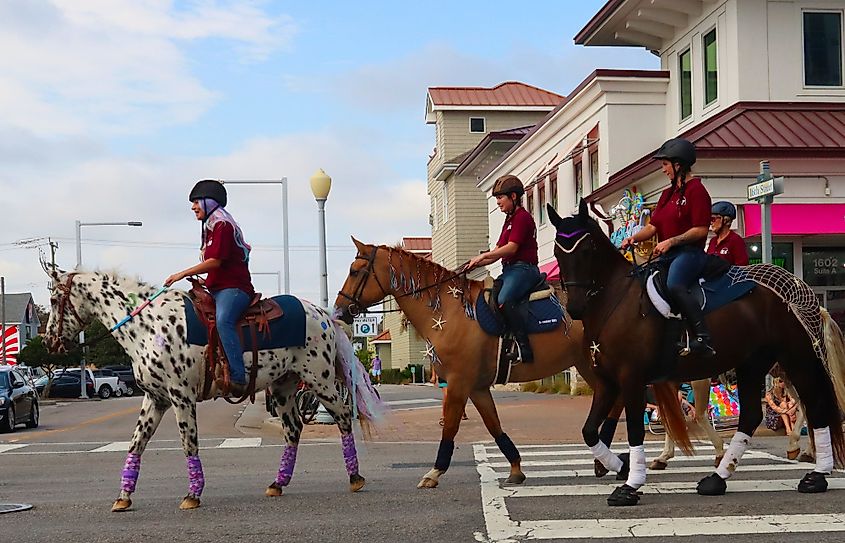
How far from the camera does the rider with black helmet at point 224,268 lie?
9.23 m

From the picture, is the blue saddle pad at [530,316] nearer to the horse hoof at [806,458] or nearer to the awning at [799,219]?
the horse hoof at [806,458]

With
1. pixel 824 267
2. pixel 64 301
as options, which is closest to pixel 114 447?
pixel 64 301

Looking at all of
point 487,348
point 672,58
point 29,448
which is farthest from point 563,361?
point 672,58

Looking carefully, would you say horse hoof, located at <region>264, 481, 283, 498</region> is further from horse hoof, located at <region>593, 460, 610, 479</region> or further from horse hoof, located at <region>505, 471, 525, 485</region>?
horse hoof, located at <region>593, 460, 610, 479</region>

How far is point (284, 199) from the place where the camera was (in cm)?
3484

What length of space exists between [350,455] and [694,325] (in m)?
3.52

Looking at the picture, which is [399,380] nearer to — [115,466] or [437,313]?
[115,466]

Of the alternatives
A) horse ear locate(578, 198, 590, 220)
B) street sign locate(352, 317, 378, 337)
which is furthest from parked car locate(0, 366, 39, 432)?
horse ear locate(578, 198, 590, 220)

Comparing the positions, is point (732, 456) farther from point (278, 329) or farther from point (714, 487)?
point (278, 329)

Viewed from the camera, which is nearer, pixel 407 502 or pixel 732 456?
pixel 732 456

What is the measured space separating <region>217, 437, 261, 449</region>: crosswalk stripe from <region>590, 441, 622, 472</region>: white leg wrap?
8967 mm

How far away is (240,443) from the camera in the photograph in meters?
17.9

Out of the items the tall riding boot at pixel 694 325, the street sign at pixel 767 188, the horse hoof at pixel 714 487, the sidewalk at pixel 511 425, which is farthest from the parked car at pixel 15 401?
the tall riding boot at pixel 694 325

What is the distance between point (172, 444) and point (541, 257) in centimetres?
1964
